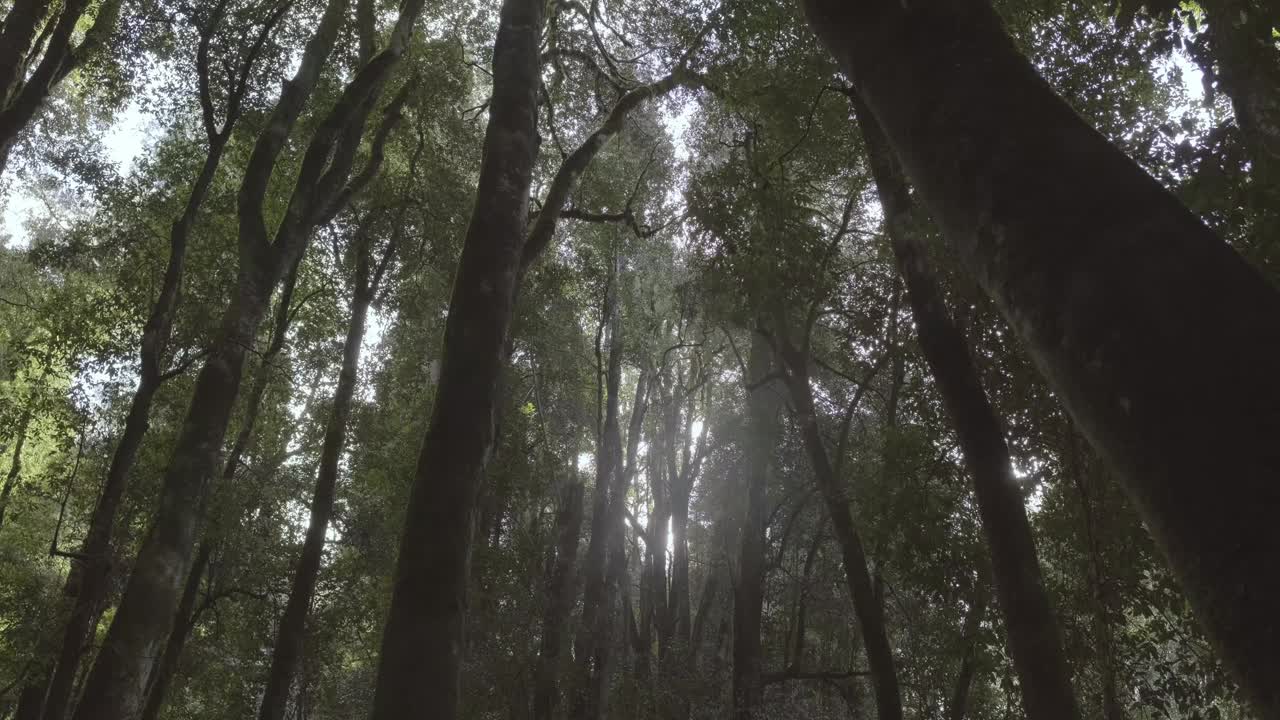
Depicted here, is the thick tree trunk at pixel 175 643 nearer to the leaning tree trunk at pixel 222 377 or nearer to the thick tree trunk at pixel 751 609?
the leaning tree trunk at pixel 222 377

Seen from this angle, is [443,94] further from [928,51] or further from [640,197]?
[928,51]

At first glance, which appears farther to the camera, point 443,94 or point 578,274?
point 578,274

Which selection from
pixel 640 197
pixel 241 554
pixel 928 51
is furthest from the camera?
pixel 640 197

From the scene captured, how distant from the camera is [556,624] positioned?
1445cm

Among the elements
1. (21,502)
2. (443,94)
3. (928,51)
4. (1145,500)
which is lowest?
(1145,500)

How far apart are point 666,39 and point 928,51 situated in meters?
11.1

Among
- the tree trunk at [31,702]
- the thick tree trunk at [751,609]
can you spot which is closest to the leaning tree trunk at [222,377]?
the thick tree trunk at [751,609]

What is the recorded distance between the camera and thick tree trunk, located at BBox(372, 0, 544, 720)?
9.98 feet

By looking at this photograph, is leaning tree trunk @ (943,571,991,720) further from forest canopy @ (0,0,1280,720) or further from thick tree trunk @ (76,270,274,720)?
thick tree trunk @ (76,270,274,720)

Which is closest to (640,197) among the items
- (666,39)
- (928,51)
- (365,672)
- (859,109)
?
(666,39)

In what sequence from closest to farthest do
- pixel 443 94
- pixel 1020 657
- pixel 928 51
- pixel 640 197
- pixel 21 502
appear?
pixel 928 51, pixel 1020 657, pixel 443 94, pixel 640 197, pixel 21 502

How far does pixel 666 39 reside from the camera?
1212 centimetres

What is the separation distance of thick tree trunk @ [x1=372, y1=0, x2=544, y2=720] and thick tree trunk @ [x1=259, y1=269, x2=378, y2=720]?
8952 mm

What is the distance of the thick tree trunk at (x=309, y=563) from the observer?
35.1 feet
